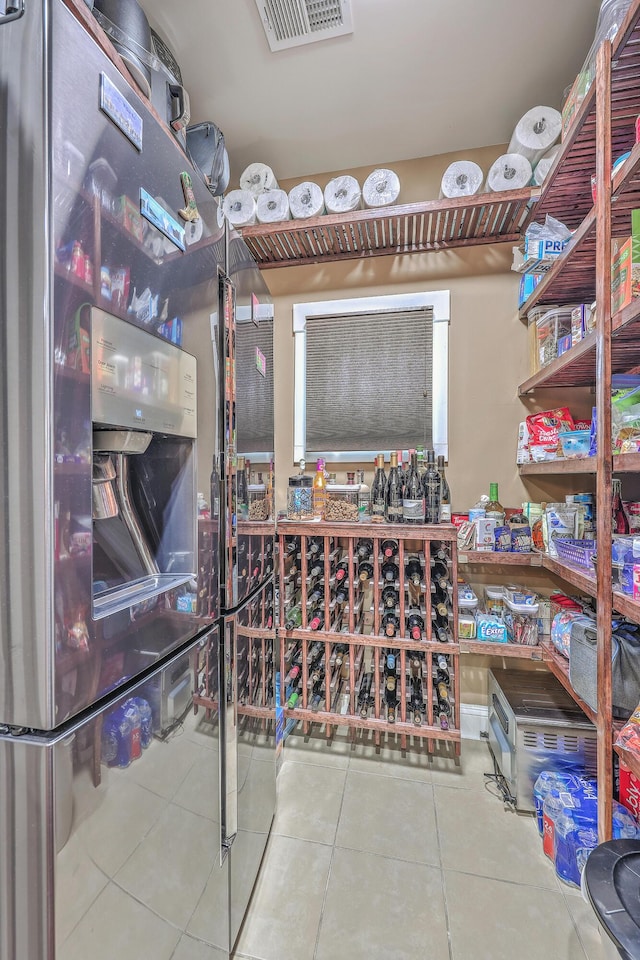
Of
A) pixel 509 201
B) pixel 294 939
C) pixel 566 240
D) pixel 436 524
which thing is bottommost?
pixel 294 939

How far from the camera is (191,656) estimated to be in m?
0.98

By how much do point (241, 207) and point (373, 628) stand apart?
7.67 ft

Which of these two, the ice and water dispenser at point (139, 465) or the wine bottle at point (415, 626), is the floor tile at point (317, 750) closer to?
the wine bottle at point (415, 626)

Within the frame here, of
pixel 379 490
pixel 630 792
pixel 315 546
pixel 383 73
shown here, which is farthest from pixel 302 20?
pixel 630 792

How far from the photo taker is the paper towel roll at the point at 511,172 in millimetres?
1938

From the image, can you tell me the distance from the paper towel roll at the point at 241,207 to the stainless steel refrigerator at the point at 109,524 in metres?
1.25

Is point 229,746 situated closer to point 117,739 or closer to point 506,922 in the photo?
point 117,739

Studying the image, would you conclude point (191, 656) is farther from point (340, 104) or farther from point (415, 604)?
point (340, 104)

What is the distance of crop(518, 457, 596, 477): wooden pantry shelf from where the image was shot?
155cm

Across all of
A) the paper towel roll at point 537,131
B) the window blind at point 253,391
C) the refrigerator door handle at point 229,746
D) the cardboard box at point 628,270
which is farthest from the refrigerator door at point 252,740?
the paper towel roll at point 537,131

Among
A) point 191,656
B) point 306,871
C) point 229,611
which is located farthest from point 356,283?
point 306,871

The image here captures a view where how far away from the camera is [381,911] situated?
1.37 meters

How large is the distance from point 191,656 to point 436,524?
1378 mm

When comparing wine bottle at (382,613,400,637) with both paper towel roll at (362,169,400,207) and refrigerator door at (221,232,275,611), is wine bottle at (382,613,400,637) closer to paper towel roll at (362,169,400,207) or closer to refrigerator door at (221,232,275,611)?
refrigerator door at (221,232,275,611)
